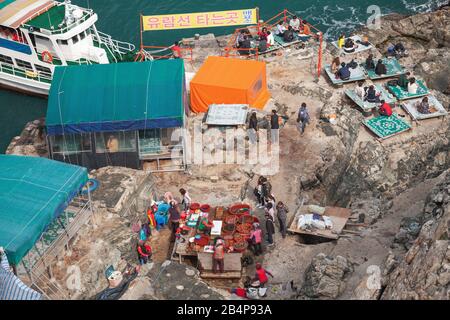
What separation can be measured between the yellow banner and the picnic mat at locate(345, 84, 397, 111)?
813 centimetres

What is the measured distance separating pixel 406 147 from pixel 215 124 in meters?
10.1

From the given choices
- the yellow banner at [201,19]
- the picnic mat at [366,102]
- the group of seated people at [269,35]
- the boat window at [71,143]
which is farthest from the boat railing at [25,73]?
the picnic mat at [366,102]

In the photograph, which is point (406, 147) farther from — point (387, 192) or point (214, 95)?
point (214, 95)

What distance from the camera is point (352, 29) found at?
4934cm

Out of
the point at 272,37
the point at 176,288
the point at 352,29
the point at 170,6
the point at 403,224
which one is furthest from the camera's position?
the point at 170,6

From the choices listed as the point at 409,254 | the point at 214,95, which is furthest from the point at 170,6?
the point at 409,254

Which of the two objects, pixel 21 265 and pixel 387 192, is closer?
pixel 21 265

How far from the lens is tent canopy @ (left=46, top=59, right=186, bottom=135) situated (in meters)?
29.2

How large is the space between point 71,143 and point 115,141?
2179mm

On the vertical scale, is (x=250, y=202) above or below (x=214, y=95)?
below

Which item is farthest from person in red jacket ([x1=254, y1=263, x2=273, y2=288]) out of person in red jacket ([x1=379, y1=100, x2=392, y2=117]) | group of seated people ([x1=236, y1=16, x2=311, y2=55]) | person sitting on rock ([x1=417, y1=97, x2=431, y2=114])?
group of seated people ([x1=236, y1=16, x2=311, y2=55])

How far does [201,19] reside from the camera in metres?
36.8

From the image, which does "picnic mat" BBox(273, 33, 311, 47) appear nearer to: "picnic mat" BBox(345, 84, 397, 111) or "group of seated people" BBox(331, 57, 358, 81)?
"group of seated people" BBox(331, 57, 358, 81)

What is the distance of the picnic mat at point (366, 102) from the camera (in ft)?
107
